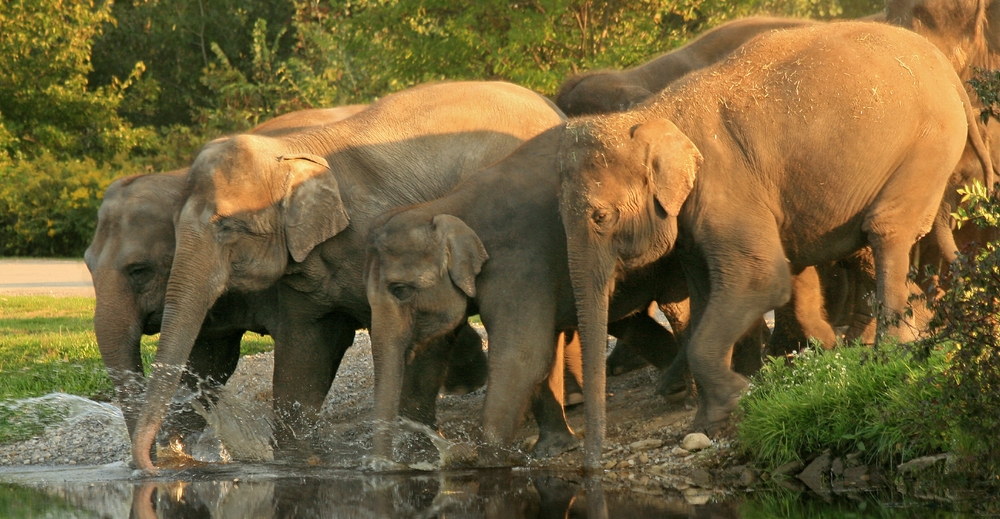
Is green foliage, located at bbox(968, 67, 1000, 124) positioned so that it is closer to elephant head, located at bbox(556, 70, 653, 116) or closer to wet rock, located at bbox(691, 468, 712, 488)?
wet rock, located at bbox(691, 468, 712, 488)

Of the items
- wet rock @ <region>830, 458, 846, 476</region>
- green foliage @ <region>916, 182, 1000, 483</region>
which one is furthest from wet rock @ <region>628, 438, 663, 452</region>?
green foliage @ <region>916, 182, 1000, 483</region>

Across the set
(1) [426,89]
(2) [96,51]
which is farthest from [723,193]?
(2) [96,51]

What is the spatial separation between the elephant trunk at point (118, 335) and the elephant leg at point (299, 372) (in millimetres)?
865

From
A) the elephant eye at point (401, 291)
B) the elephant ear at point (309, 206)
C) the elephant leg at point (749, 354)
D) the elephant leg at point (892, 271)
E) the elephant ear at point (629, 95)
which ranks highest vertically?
the elephant ear at point (629, 95)

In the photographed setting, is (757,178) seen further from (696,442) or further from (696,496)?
(696,496)

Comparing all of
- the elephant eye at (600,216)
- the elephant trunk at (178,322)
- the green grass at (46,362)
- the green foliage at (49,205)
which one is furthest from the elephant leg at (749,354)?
the green foliage at (49,205)

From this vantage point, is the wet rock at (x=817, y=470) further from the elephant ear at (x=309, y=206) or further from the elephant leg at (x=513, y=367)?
the elephant ear at (x=309, y=206)

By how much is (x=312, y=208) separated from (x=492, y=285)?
132cm

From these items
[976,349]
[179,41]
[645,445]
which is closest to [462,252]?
[645,445]

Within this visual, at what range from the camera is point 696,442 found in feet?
24.6

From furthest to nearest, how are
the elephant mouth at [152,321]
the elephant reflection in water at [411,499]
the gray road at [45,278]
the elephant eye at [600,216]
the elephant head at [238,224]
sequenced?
1. the gray road at [45,278]
2. the elephant mouth at [152,321]
3. the elephant head at [238,224]
4. the elephant eye at [600,216]
5. the elephant reflection in water at [411,499]

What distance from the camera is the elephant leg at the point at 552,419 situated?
26.6 ft

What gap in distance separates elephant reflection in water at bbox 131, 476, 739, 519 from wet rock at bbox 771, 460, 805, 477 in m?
0.68

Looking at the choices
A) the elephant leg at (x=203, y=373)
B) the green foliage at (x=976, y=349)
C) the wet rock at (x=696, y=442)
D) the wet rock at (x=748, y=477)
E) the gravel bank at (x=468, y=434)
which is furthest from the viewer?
the elephant leg at (x=203, y=373)
